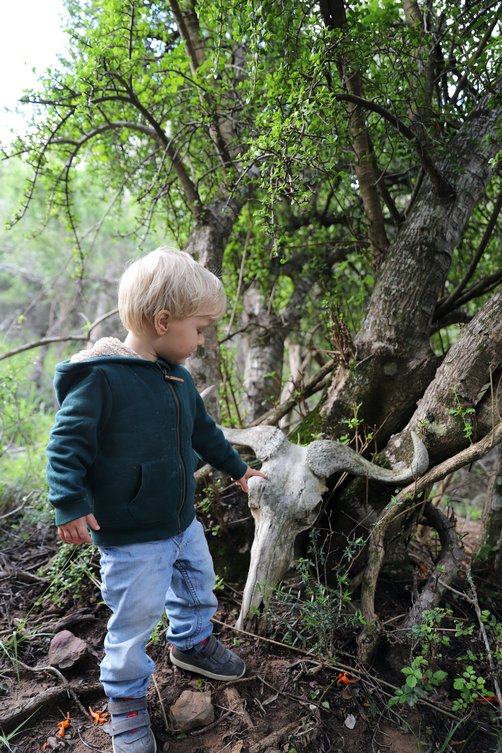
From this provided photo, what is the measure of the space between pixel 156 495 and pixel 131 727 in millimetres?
923

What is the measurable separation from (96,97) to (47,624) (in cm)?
313

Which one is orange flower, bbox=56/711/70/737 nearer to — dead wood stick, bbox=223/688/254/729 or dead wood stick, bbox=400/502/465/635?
dead wood stick, bbox=223/688/254/729

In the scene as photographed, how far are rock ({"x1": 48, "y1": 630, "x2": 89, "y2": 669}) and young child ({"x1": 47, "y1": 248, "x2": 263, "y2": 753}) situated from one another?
1.47 ft

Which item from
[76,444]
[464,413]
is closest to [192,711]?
[76,444]

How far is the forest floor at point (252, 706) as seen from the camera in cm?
197

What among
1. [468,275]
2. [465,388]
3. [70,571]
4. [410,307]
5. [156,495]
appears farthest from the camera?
[468,275]

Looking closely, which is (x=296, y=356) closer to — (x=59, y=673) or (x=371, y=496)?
(x=371, y=496)

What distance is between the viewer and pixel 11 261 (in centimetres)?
1566

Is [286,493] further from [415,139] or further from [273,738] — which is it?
[415,139]

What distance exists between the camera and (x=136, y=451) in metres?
1.91

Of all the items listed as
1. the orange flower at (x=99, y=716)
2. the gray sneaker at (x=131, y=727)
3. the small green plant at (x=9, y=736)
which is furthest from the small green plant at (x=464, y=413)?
the small green plant at (x=9, y=736)

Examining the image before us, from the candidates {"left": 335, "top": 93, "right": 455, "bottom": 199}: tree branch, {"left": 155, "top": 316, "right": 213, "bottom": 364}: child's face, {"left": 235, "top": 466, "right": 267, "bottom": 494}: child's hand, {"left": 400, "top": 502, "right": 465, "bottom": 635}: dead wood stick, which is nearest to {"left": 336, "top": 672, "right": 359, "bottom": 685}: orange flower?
{"left": 400, "top": 502, "right": 465, "bottom": 635}: dead wood stick

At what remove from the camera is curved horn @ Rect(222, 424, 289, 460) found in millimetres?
2637

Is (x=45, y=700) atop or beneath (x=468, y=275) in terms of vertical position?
beneath
